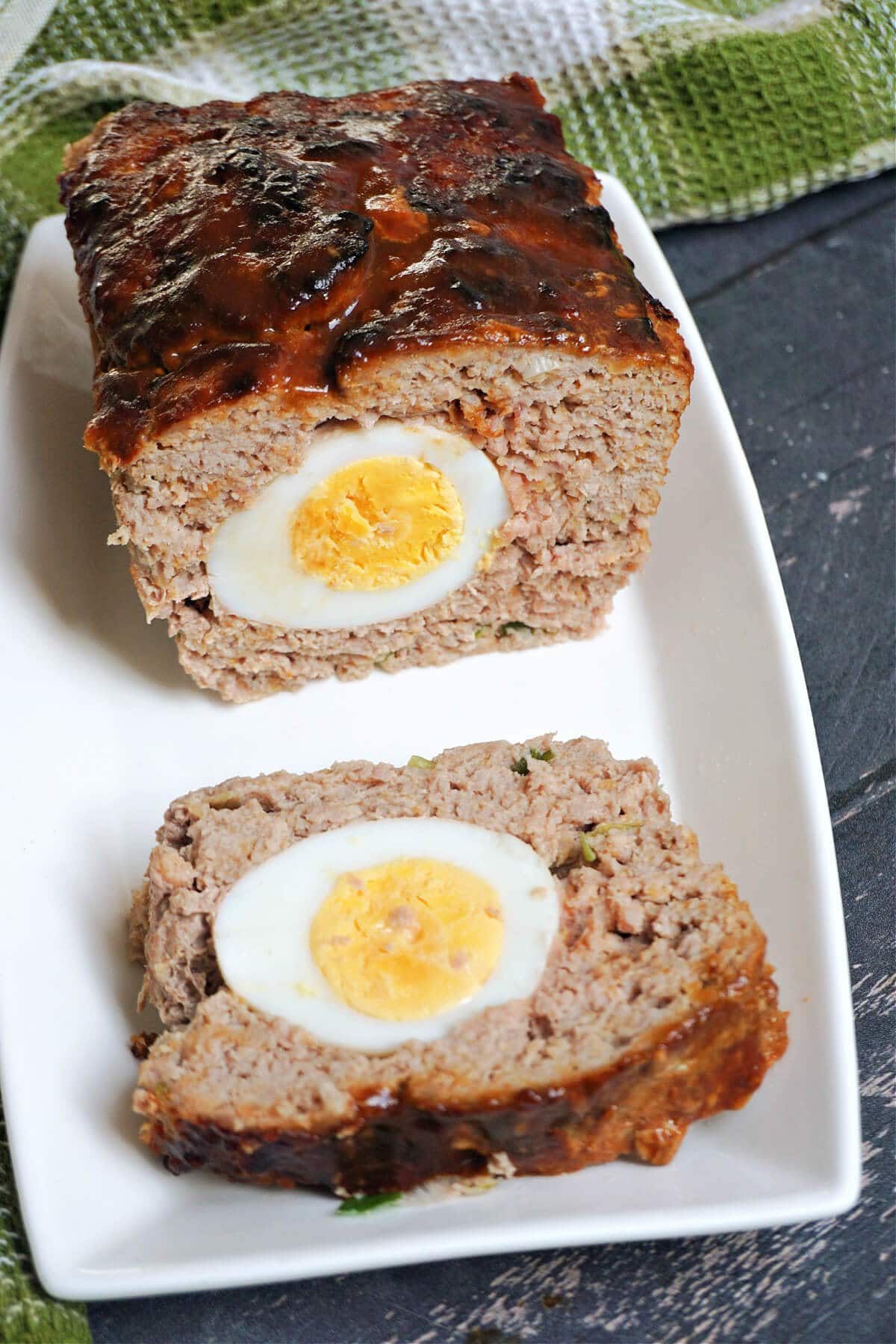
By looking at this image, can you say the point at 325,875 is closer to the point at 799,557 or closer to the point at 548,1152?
the point at 548,1152

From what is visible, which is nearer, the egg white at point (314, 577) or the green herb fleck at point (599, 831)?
the green herb fleck at point (599, 831)

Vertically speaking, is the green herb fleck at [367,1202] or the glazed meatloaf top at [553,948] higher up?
the glazed meatloaf top at [553,948]

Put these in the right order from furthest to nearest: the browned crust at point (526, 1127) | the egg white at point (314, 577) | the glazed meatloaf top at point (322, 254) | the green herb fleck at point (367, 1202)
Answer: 1. the egg white at point (314, 577)
2. the glazed meatloaf top at point (322, 254)
3. the green herb fleck at point (367, 1202)
4. the browned crust at point (526, 1127)

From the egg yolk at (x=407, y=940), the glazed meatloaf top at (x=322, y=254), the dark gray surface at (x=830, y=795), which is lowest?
the dark gray surface at (x=830, y=795)

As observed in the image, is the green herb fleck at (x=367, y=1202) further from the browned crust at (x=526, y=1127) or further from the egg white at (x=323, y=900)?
the egg white at (x=323, y=900)

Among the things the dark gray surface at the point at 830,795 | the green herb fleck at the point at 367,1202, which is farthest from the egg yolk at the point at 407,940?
the dark gray surface at the point at 830,795

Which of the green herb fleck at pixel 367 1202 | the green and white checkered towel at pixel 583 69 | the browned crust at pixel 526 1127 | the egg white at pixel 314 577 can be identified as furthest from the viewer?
the green and white checkered towel at pixel 583 69
